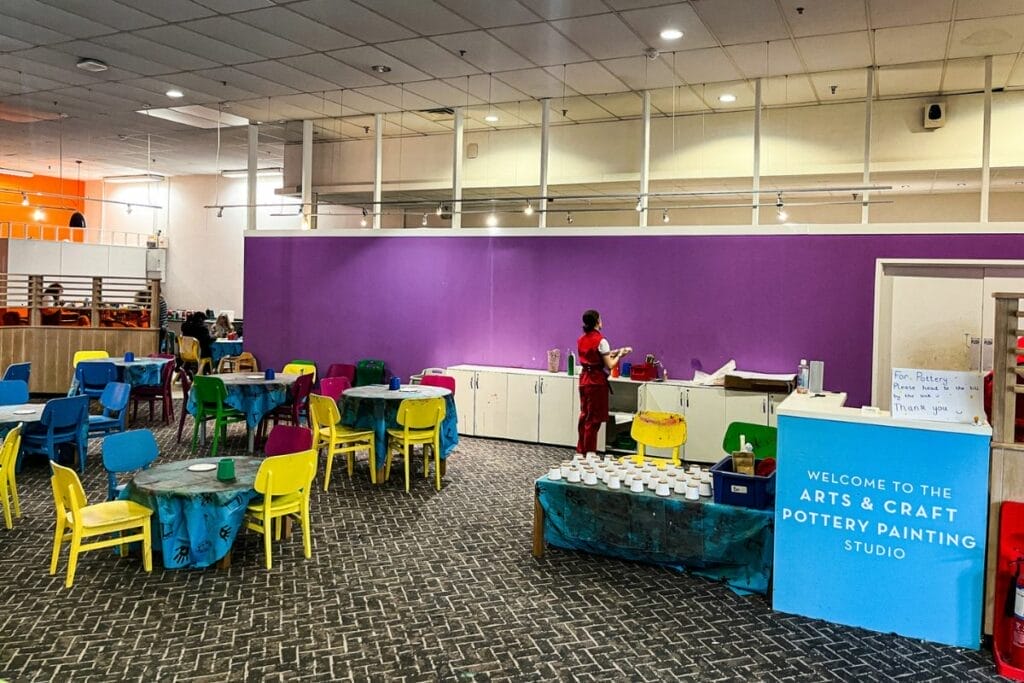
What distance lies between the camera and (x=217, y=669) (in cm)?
392

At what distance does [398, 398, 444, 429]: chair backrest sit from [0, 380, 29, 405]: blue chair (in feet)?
14.3

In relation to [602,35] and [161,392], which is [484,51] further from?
[161,392]

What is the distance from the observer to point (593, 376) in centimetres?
820

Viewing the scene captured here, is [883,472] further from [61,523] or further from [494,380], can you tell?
[494,380]

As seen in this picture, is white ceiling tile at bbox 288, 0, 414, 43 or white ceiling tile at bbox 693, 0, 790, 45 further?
white ceiling tile at bbox 288, 0, 414, 43

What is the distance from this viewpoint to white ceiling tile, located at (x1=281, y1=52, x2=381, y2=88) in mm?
8734

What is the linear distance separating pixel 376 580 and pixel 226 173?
48.5 ft

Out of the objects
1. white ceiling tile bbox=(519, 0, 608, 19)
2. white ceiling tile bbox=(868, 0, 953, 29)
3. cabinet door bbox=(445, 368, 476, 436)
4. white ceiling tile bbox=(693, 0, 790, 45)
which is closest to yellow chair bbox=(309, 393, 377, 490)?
cabinet door bbox=(445, 368, 476, 436)

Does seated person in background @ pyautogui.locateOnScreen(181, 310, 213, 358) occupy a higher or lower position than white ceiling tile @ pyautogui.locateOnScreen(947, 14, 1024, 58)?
lower

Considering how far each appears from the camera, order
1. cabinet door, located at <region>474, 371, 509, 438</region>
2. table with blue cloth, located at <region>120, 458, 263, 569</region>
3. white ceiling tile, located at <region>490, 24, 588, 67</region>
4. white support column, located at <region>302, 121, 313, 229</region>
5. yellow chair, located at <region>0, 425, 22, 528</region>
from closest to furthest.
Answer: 1. table with blue cloth, located at <region>120, 458, 263, 569</region>
2. yellow chair, located at <region>0, 425, 22, 528</region>
3. white ceiling tile, located at <region>490, 24, 588, 67</region>
4. cabinet door, located at <region>474, 371, 509, 438</region>
5. white support column, located at <region>302, 121, 313, 229</region>

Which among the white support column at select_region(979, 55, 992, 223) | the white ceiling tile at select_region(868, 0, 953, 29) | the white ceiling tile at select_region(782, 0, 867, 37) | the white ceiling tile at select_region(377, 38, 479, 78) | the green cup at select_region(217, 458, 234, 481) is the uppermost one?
the white ceiling tile at select_region(377, 38, 479, 78)

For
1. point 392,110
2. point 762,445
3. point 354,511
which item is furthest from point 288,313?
point 762,445

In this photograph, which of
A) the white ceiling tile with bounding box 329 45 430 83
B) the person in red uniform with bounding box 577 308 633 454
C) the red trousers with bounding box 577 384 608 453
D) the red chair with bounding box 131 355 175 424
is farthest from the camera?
the red chair with bounding box 131 355 175 424

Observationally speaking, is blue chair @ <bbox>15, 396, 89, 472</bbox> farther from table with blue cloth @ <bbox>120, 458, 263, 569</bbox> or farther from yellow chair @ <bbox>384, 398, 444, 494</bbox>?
yellow chair @ <bbox>384, 398, 444, 494</bbox>
